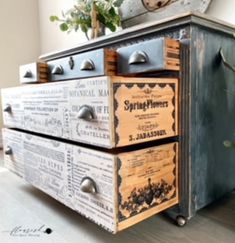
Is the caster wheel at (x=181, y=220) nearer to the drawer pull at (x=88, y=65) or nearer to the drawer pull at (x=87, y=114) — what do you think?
the drawer pull at (x=87, y=114)

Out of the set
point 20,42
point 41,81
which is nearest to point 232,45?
point 41,81

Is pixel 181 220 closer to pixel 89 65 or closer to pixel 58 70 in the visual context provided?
pixel 89 65

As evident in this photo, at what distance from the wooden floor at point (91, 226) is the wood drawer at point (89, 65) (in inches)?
20.3

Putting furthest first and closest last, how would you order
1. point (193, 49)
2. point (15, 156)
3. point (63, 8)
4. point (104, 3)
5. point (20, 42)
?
point (20, 42), point (63, 8), point (104, 3), point (15, 156), point (193, 49)

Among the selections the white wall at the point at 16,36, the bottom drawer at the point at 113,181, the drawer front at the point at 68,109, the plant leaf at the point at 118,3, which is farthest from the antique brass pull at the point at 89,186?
the white wall at the point at 16,36

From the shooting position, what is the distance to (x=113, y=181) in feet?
2.15

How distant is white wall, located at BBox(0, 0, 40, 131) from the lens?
2309 mm

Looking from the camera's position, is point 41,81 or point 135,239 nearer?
point 135,239

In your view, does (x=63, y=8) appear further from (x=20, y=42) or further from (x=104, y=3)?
(x=104, y=3)

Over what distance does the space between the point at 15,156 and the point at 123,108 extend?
2.35ft

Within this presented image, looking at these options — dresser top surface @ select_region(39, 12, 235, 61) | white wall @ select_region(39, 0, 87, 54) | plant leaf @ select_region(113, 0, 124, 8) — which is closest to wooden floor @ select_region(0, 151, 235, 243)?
dresser top surface @ select_region(39, 12, 235, 61)

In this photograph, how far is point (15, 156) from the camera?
117 cm

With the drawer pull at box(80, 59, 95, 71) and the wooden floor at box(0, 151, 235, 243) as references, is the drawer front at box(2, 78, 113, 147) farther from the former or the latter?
the wooden floor at box(0, 151, 235, 243)

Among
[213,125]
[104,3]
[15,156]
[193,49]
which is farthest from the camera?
[104,3]
